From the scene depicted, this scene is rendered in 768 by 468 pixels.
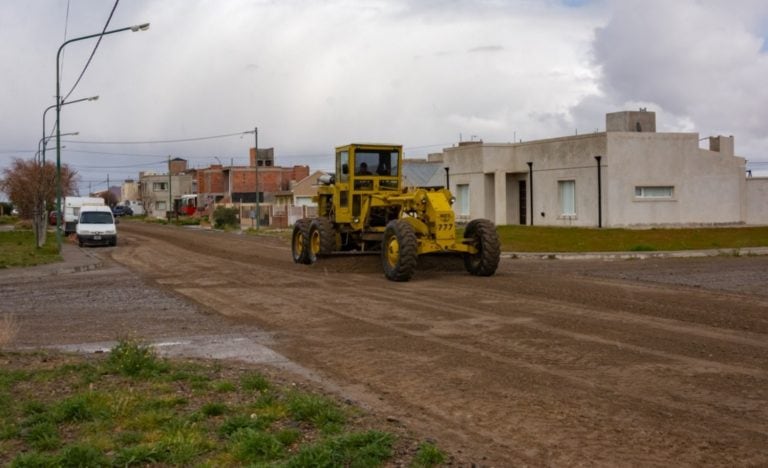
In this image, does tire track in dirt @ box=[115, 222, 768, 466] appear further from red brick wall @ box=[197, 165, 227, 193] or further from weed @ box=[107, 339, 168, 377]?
red brick wall @ box=[197, 165, 227, 193]

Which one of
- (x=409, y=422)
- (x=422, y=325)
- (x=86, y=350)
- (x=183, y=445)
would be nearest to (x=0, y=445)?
(x=183, y=445)

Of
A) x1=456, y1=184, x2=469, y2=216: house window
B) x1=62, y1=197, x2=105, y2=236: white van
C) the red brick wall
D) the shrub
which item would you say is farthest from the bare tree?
the red brick wall

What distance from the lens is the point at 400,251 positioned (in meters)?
20.2

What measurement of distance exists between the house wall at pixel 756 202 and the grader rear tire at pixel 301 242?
23.5 m

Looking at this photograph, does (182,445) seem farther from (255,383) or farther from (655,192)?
(655,192)

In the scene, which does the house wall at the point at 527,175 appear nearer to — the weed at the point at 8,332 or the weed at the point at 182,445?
the weed at the point at 8,332

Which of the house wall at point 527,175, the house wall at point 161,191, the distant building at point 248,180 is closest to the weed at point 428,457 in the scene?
the house wall at point 527,175

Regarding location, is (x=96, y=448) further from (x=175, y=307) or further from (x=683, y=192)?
(x=683, y=192)

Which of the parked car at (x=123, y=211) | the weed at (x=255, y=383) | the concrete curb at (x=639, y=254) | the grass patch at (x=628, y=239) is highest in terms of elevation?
the parked car at (x=123, y=211)

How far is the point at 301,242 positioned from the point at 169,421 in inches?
741

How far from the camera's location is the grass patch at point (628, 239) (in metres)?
31.0

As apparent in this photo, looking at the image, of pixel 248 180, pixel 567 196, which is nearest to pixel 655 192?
pixel 567 196

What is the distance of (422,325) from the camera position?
13.7 m

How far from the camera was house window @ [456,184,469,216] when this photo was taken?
46562 millimetres
